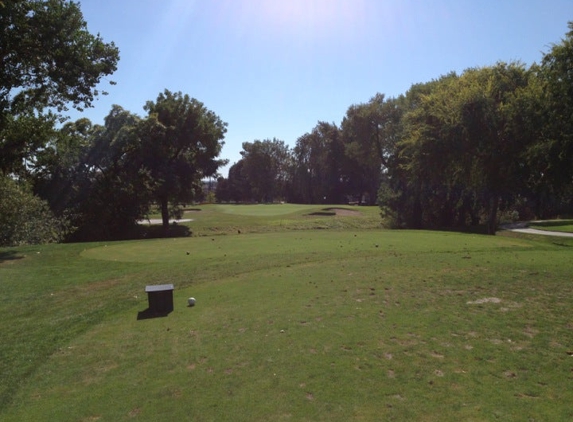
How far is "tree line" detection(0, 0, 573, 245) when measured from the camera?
1828 cm

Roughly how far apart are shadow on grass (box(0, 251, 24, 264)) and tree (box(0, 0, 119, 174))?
18.3 feet

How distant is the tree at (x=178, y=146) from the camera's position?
122 ft

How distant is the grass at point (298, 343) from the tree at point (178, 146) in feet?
79.5

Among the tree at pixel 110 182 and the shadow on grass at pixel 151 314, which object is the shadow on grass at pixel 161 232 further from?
the shadow on grass at pixel 151 314

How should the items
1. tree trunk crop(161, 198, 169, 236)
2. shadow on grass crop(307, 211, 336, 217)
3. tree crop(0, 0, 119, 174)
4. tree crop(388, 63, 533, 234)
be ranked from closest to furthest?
tree crop(0, 0, 119, 174) < tree crop(388, 63, 533, 234) < tree trunk crop(161, 198, 169, 236) < shadow on grass crop(307, 211, 336, 217)

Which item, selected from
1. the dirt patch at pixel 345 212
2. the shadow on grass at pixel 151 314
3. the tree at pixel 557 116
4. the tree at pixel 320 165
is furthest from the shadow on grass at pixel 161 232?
the tree at pixel 320 165

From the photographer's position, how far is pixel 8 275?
1396 centimetres

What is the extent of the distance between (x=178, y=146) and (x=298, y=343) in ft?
116

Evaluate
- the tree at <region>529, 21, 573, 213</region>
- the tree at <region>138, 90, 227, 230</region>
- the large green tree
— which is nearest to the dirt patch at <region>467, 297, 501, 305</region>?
the tree at <region>529, 21, 573, 213</region>

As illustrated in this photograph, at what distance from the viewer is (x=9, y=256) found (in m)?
17.8

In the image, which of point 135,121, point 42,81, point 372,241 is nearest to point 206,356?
point 372,241

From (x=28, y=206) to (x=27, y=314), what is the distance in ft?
61.6

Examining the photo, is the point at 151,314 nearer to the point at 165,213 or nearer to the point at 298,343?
the point at 298,343

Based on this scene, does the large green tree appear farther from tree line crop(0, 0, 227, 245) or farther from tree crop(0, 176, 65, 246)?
tree crop(0, 176, 65, 246)
